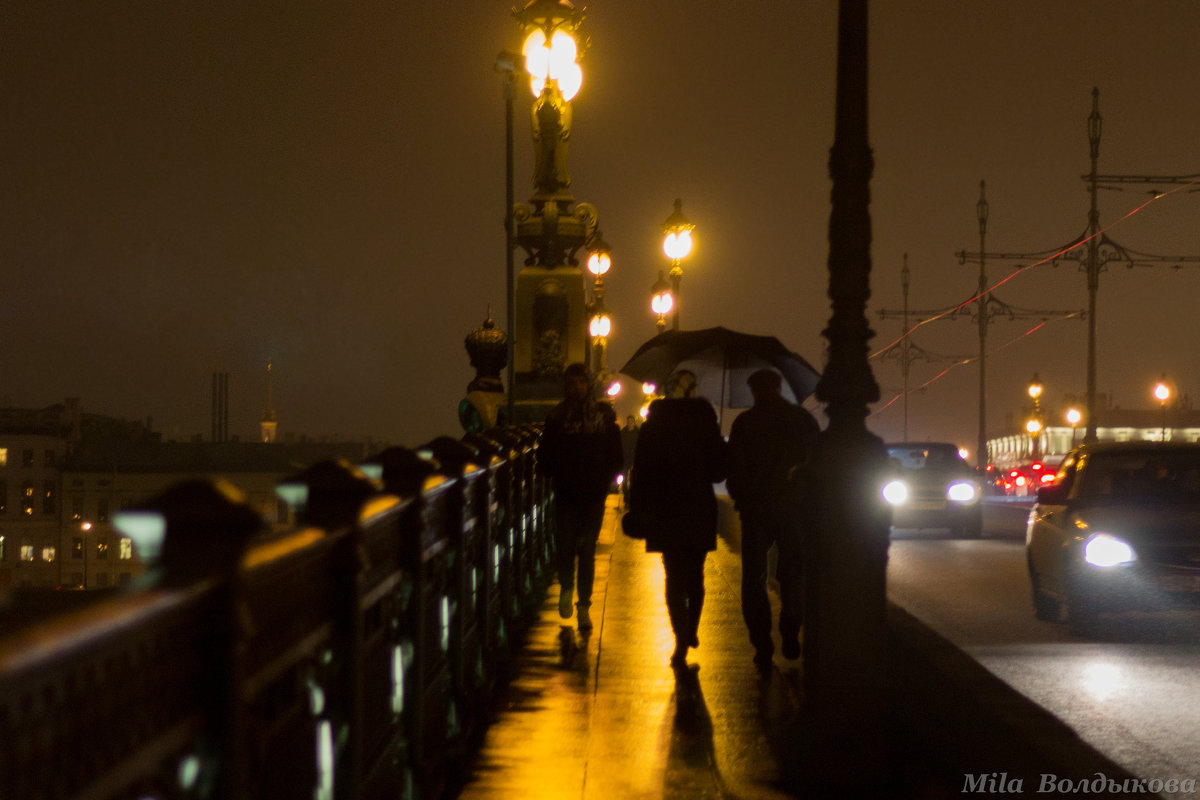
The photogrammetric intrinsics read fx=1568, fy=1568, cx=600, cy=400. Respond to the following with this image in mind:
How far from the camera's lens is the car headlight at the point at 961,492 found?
Answer: 25734 millimetres

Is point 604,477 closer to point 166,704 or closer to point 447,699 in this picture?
point 447,699

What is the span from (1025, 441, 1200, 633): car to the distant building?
109m

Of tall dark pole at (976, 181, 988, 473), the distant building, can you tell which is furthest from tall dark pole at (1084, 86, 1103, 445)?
the distant building

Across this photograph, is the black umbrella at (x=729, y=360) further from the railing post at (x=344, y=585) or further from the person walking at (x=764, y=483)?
the railing post at (x=344, y=585)

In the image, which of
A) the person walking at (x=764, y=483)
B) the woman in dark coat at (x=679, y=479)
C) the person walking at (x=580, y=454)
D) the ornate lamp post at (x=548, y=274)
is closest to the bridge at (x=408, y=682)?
the person walking at (x=580, y=454)

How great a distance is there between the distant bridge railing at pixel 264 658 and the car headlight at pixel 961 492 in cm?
1959

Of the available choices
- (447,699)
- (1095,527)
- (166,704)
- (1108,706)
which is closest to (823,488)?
(447,699)

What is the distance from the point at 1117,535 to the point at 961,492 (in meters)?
13.0

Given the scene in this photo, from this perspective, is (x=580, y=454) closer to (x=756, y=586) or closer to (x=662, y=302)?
(x=756, y=586)

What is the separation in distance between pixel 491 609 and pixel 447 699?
2179 mm

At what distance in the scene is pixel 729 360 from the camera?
14.4m

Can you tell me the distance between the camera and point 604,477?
1098 centimetres

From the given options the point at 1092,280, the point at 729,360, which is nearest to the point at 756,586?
the point at 729,360

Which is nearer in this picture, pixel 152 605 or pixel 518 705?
pixel 152 605
